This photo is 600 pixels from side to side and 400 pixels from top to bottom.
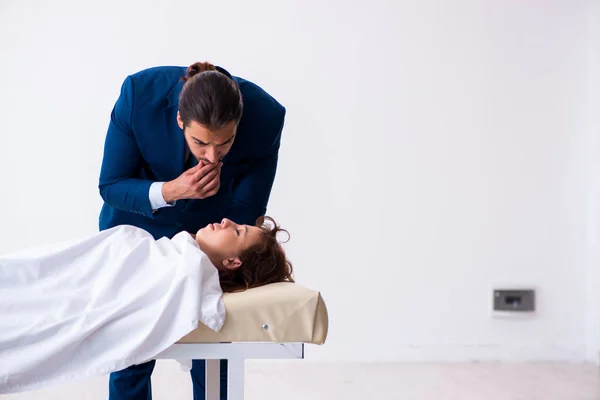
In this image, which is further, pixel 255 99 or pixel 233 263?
pixel 255 99

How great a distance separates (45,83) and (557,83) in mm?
2263

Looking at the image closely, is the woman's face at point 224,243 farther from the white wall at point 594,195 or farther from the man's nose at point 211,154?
the white wall at point 594,195

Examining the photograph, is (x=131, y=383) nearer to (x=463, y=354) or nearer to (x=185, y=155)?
(x=185, y=155)

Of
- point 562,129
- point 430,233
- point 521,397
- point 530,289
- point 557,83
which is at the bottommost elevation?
point 521,397

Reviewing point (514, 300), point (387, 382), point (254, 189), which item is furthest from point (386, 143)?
point (254, 189)

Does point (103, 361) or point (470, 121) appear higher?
point (470, 121)

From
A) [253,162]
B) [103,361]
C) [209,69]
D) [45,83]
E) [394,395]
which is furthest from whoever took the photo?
[45,83]

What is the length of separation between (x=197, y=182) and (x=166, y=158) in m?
0.21

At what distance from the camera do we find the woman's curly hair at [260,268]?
1.78m

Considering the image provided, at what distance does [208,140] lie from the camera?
1.67 m

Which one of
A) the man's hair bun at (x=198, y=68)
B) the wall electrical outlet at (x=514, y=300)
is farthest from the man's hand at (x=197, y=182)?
the wall electrical outlet at (x=514, y=300)

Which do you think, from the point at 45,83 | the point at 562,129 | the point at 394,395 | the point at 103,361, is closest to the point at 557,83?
the point at 562,129

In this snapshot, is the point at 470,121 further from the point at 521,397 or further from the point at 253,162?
the point at 253,162

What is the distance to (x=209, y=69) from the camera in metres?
1.80
